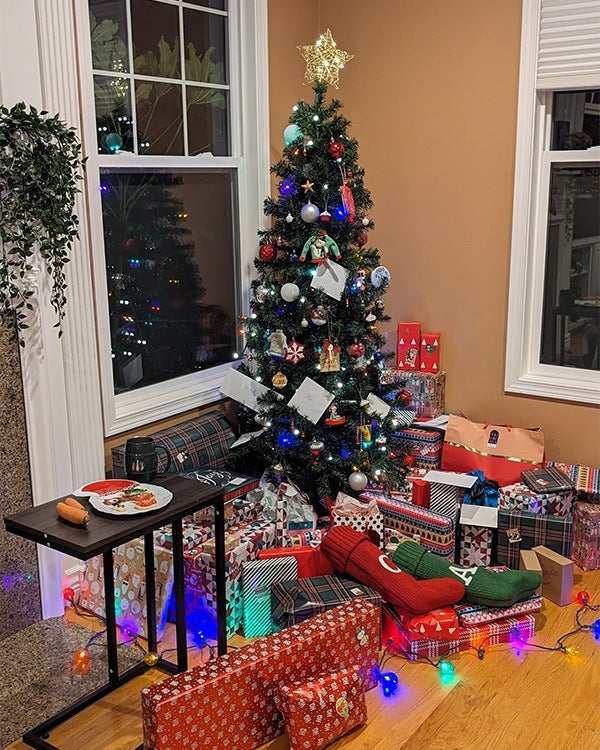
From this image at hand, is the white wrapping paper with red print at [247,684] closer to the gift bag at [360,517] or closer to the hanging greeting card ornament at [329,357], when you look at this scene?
the gift bag at [360,517]

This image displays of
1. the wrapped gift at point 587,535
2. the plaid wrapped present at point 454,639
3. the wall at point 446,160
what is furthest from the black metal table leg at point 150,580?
the wall at point 446,160

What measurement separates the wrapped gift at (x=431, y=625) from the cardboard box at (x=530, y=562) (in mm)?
499

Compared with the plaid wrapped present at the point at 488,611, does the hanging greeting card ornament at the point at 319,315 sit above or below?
above

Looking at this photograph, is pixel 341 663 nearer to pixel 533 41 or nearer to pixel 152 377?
pixel 152 377

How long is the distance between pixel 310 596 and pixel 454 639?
0.55 metres

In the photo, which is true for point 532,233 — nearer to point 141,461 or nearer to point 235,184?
point 235,184

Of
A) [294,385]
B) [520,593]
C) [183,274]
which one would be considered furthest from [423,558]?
[183,274]

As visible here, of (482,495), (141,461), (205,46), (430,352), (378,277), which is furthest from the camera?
(430,352)

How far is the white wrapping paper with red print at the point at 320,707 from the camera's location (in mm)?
2361

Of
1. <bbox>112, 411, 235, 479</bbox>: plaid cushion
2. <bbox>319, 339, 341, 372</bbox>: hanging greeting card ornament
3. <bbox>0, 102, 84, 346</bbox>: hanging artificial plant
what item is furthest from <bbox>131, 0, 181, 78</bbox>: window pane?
<bbox>112, 411, 235, 479</bbox>: plaid cushion

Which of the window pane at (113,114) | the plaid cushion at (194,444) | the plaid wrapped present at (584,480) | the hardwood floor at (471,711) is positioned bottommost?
the hardwood floor at (471,711)

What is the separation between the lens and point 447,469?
12.8 ft

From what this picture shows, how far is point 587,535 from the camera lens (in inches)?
138

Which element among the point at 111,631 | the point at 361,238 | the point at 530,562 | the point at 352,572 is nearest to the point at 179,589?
the point at 111,631
